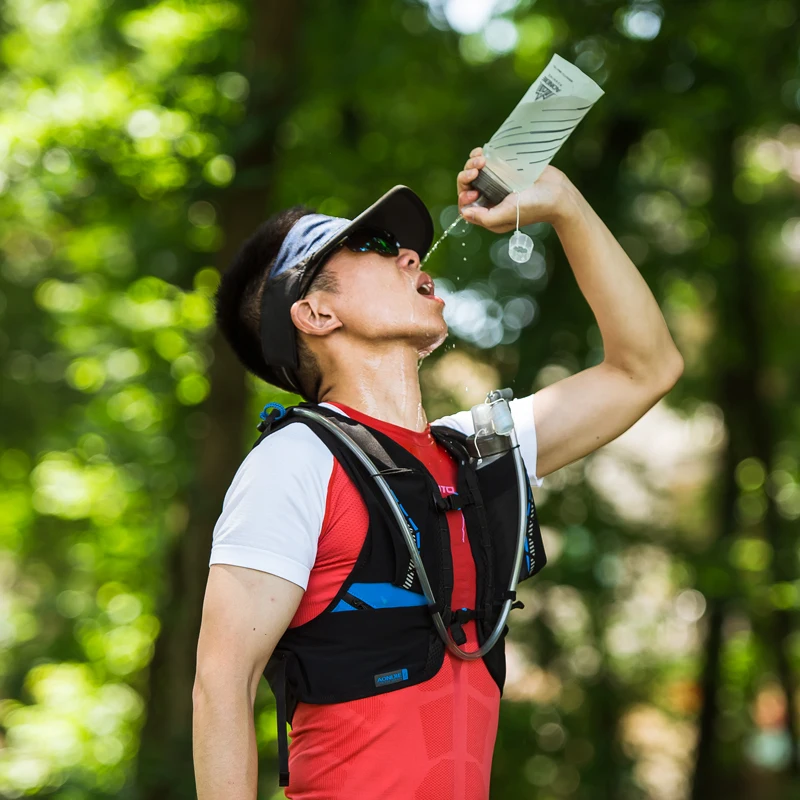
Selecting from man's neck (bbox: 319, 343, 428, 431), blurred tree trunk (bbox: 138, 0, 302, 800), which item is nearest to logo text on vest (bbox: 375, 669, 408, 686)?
man's neck (bbox: 319, 343, 428, 431)

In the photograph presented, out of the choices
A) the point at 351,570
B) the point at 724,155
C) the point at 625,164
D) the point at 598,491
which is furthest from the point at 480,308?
the point at 351,570

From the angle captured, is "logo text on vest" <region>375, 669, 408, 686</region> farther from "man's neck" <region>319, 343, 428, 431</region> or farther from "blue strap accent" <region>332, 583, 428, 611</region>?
"man's neck" <region>319, 343, 428, 431</region>

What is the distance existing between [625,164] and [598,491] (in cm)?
290

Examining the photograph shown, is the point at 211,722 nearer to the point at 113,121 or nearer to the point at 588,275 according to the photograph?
the point at 588,275

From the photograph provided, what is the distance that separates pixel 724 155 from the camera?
10.6 metres

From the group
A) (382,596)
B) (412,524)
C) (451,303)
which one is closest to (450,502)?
(412,524)

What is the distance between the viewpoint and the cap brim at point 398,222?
2385mm

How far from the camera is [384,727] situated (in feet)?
6.44

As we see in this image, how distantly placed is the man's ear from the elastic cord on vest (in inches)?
11.5

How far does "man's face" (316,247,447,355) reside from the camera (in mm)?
2379

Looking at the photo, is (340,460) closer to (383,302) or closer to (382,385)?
(382,385)

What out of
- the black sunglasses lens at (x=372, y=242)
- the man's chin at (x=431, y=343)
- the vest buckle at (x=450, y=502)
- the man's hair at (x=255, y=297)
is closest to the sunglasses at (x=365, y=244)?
the black sunglasses lens at (x=372, y=242)

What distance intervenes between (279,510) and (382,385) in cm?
53

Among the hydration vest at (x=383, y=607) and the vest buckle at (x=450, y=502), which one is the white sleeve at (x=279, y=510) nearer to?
the hydration vest at (x=383, y=607)
